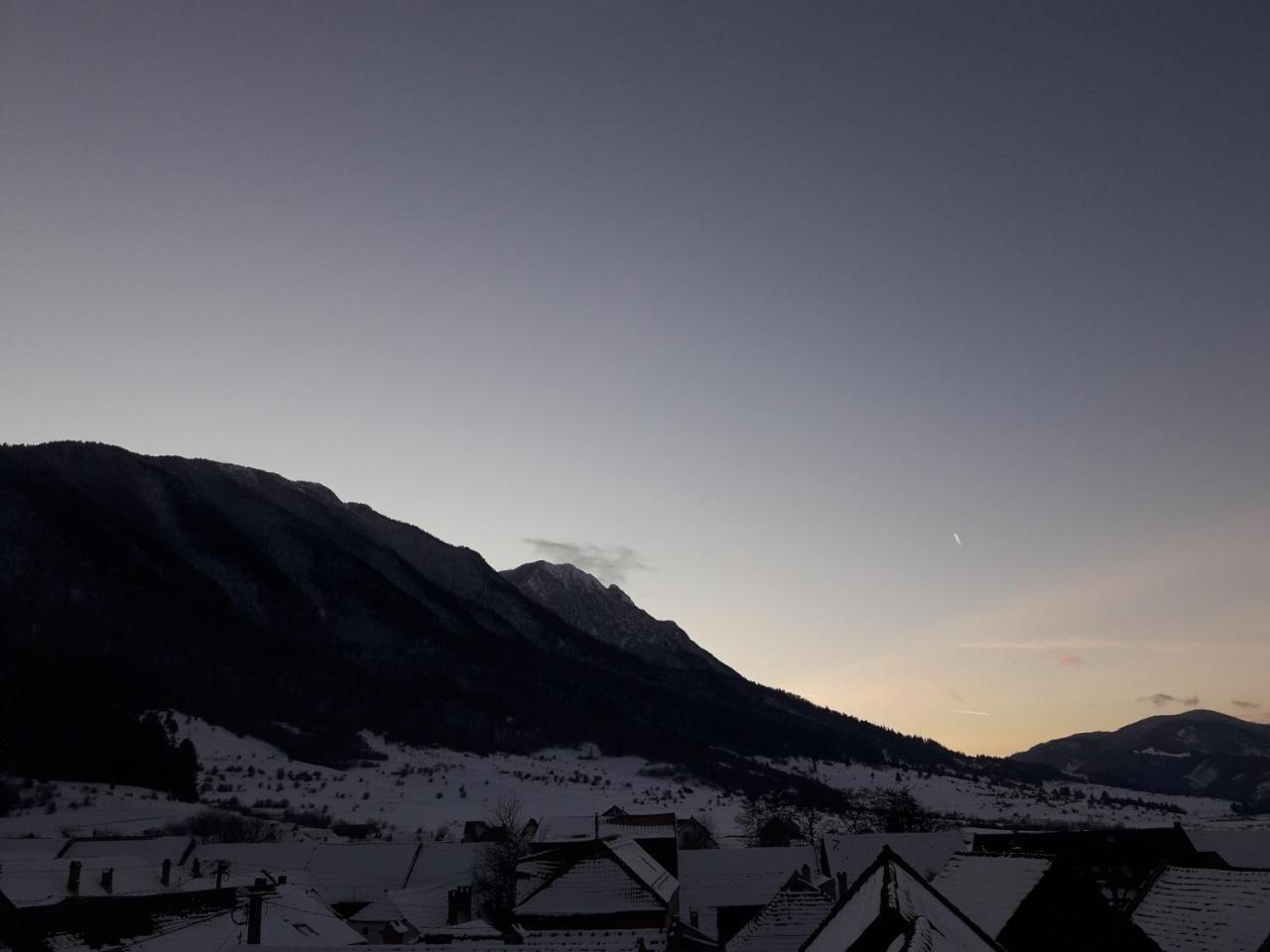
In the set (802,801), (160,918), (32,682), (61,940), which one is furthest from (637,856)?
(32,682)

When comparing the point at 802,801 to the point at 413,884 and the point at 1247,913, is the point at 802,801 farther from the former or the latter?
the point at 1247,913

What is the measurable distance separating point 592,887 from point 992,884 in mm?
25841

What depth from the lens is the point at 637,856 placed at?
51.9 metres

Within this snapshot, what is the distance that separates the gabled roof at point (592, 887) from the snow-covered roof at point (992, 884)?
2144 centimetres

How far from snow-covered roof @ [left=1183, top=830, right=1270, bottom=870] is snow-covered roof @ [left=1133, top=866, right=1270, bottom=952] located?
54.8m

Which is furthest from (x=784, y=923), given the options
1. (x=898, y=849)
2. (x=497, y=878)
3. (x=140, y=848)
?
(x=140, y=848)

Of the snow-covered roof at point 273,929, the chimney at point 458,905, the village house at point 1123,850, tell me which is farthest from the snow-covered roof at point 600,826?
the snow-covered roof at point 273,929

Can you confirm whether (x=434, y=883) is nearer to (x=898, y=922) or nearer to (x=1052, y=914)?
(x=1052, y=914)

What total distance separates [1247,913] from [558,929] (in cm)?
2951

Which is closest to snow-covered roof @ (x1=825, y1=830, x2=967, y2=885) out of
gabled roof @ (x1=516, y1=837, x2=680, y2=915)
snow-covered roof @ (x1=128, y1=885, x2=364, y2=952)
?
gabled roof @ (x1=516, y1=837, x2=680, y2=915)

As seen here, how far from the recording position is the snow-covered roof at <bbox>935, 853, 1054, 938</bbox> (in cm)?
2172

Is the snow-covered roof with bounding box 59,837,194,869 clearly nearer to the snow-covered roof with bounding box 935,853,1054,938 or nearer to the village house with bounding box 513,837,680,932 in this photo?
the village house with bounding box 513,837,680,932

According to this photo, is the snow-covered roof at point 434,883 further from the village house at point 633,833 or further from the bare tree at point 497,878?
the village house at point 633,833

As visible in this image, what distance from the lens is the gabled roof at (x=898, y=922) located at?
55.9 feet
